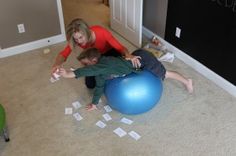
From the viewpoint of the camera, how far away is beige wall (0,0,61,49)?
3066mm

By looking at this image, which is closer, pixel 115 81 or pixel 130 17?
pixel 115 81

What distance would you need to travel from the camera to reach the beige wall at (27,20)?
307 centimetres

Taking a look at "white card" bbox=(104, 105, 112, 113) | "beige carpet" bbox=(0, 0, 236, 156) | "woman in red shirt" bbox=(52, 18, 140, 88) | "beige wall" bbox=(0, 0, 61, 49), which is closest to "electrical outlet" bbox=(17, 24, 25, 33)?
"beige wall" bbox=(0, 0, 61, 49)

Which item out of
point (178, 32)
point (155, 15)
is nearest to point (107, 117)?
point (178, 32)

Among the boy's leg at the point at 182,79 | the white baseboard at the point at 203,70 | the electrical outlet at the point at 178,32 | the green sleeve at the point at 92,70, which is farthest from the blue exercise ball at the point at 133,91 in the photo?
the electrical outlet at the point at 178,32

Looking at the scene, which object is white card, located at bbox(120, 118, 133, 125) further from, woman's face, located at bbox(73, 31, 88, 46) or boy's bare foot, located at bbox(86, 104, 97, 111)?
woman's face, located at bbox(73, 31, 88, 46)

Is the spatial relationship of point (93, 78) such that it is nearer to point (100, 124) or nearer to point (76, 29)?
point (100, 124)

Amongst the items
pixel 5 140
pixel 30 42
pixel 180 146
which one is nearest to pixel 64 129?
pixel 5 140

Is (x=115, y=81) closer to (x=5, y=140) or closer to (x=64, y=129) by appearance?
(x=64, y=129)

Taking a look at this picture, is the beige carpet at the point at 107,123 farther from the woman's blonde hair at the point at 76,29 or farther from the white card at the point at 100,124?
the woman's blonde hair at the point at 76,29

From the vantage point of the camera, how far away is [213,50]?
2.72 meters

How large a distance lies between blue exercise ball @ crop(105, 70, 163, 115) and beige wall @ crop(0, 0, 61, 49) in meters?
1.44

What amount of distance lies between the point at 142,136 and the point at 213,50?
1.13m

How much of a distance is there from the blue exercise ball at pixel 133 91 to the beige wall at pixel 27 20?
144 cm
